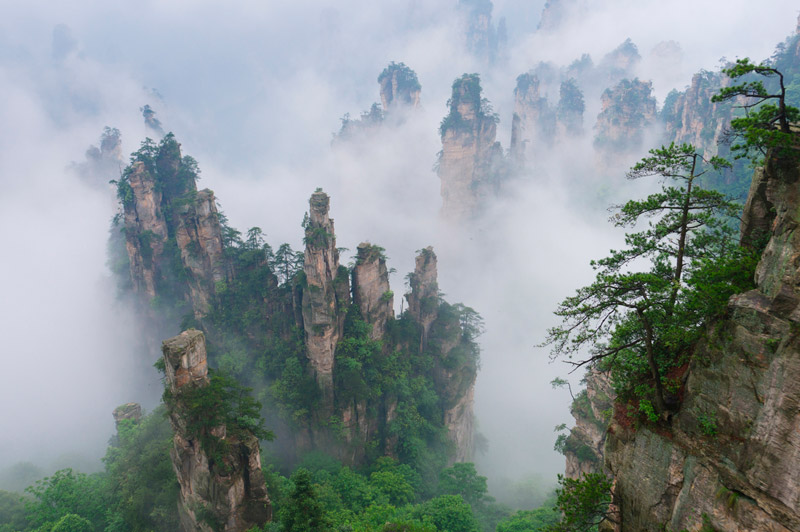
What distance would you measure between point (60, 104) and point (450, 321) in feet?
372

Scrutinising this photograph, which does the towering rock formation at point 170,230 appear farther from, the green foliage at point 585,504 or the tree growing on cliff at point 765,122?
the tree growing on cliff at point 765,122

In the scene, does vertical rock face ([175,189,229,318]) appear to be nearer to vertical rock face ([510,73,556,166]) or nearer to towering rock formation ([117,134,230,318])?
towering rock formation ([117,134,230,318])

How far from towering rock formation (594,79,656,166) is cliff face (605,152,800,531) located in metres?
85.8

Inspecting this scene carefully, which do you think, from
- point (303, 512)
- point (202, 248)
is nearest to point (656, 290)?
point (303, 512)

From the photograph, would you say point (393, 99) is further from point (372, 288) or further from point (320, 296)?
point (320, 296)

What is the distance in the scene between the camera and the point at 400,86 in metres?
92.6

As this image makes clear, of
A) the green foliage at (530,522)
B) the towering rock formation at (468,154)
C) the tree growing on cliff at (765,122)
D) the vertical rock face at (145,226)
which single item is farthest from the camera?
the towering rock formation at (468,154)

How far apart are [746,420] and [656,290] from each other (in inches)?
125

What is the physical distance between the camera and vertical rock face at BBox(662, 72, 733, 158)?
58.5m

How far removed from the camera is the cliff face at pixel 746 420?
23.9 ft

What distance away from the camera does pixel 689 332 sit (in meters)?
9.32

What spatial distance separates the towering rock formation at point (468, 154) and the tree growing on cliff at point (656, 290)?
70934 millimetres

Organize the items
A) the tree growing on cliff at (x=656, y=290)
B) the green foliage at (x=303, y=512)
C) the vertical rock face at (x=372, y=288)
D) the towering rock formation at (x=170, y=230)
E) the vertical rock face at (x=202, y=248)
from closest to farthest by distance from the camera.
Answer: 1. the tree growing on cliff at (x=656, y=290)
2. the green foliage at (x=303, y=512)
3. the vertical rock face at (x=372, y=288)
4. the vertical rock face at (x=202, y=248)
5. the towering rock formation at (x=170, y=230)

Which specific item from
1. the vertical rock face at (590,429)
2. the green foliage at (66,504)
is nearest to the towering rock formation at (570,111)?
the vertical rock face at (590,429)
